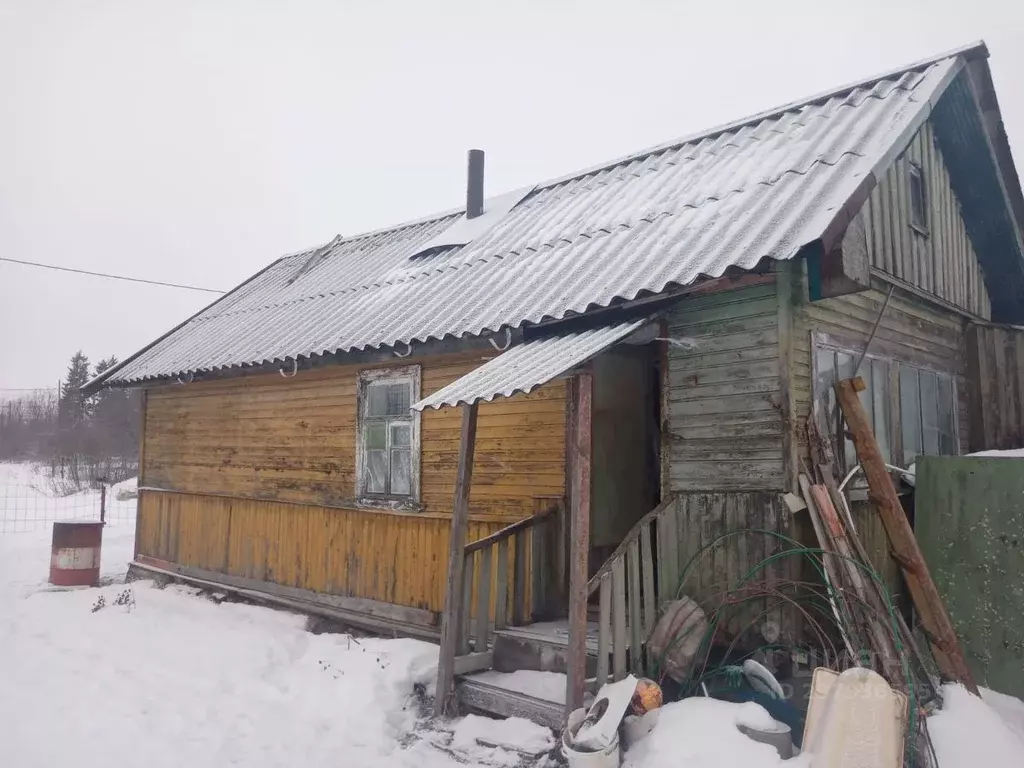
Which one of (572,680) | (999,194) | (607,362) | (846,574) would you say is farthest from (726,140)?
(572,680)

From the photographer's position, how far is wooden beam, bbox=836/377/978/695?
544 centimetres

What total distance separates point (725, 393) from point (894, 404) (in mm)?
2519

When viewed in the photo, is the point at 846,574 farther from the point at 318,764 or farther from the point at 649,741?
the point at 318,764

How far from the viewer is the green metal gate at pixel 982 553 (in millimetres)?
6203

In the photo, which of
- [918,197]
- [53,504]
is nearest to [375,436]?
[918,197]

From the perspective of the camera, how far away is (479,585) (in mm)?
6375

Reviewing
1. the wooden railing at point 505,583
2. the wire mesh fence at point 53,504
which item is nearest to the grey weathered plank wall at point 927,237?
the wooden railing at point 505,583

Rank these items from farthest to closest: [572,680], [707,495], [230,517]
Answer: [230,517] < [707,495] < [572,680]

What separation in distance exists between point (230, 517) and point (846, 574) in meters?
8.32

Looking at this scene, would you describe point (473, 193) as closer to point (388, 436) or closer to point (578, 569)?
point (388, 436)

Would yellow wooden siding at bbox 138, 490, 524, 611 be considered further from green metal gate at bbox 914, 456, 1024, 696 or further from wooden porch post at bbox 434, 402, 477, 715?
green metal gate at bbox 914, 456, 1024, 696

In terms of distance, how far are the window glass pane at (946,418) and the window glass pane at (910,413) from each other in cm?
74

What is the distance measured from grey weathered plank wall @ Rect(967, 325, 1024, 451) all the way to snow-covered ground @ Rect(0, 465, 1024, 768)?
4084 mm

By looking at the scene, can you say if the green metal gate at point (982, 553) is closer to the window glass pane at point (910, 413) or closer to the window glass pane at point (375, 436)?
the window glass pane at point (910, 413)
